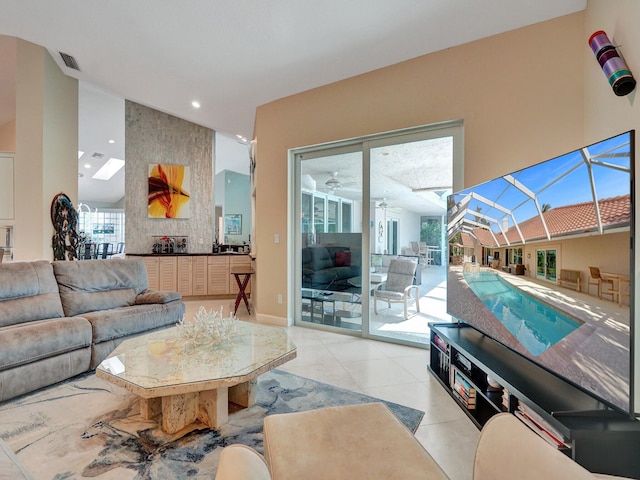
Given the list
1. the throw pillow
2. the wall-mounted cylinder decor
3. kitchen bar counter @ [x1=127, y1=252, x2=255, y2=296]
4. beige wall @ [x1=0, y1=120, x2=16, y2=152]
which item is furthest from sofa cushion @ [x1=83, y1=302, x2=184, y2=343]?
beige wall @ [x1=0, y1=120, x2=16, y2=152]

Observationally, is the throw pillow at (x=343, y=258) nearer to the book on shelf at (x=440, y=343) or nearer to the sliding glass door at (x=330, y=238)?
the sliding glass door at (x=330, y=238)

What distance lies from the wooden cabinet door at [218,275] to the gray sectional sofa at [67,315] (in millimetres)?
2446

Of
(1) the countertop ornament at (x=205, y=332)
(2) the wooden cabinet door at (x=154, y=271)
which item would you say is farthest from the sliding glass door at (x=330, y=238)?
(2) the wooden cabinet door at (x=154, y=271)

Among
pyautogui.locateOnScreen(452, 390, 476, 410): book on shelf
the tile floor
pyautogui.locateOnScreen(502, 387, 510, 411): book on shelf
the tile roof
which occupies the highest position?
the tile roof

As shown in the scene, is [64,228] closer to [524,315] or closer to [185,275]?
[185,275]

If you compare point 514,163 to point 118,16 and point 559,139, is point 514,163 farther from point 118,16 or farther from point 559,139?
point 118,16

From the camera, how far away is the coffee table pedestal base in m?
1.75

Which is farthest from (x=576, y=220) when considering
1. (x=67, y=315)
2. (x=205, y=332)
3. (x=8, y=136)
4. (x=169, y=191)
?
(x=8, y=136)

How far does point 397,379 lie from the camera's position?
2.51 meters

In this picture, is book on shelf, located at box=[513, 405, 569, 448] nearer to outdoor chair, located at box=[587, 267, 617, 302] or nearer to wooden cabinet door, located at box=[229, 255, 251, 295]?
outdoor chair, located at box=[587, 267, 617, 302]

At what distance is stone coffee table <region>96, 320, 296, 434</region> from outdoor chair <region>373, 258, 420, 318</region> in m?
1.77

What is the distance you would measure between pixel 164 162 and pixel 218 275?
253 centimetres

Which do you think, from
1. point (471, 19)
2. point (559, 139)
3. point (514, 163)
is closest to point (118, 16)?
point (471, 19)

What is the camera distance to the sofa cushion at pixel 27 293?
2.45m
